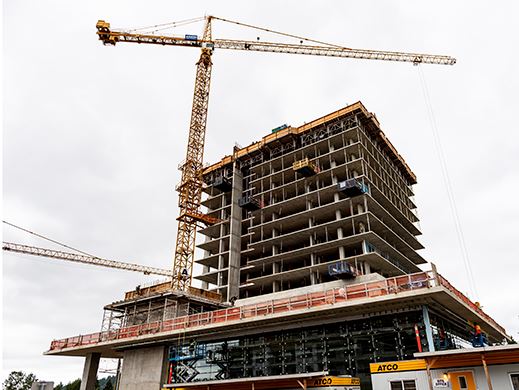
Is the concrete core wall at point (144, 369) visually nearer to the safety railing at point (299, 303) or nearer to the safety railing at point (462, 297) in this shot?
the safety railing at point (299, 303)

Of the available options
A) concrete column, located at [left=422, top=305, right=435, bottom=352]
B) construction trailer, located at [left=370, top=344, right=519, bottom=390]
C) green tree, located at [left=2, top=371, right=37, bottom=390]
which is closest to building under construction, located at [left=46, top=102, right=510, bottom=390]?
concrete column, located at [left=422, top=305, right=435, bottom=352]

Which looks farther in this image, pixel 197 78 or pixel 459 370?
pixel 197 78

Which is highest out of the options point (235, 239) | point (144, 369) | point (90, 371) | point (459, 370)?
point (235, 239)

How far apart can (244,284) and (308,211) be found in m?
17.0

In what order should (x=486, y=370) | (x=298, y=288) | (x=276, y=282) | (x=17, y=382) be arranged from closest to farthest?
1. (x=486, y=370)
2. (x=298, y=288)
3. (x=276, y=282)
4. (x=17, y=382)

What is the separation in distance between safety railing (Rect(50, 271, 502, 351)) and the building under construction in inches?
4.1

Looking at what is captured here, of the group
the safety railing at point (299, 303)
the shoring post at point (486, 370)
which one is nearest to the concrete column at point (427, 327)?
the safety railing at point (299, 303)

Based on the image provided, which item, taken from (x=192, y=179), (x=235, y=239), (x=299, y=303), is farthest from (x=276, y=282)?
(x=299, y=303)

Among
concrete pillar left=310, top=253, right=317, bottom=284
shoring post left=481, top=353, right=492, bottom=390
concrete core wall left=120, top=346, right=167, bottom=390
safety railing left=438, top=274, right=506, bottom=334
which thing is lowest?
shoring post left=481, top=353, right=492, bottom=390

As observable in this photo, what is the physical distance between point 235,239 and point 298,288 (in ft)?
68.4

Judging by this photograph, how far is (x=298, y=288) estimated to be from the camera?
56.7m

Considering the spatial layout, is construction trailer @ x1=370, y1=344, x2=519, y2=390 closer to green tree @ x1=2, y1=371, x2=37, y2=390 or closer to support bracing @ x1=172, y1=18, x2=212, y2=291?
support bracing @ x1=172, y1=18, x2=212, y2=291

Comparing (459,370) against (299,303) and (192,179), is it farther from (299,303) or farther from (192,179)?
(192,179)

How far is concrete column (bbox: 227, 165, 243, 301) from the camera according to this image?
6994 centimetres
